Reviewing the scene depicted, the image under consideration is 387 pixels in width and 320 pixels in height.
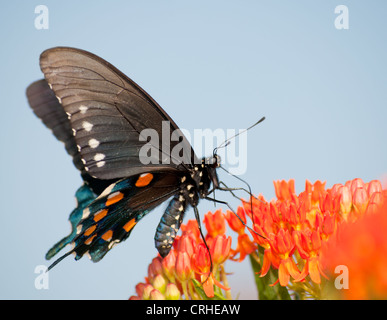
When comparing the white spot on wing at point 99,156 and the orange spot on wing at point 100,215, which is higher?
the white spot on wing at point 99,156

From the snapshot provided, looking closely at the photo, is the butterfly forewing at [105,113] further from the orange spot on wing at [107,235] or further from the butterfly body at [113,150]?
the orange spot on wing at [107,235]

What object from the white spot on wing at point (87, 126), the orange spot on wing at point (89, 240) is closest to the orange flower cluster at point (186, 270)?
the orange spot on wing at point (89, 240)

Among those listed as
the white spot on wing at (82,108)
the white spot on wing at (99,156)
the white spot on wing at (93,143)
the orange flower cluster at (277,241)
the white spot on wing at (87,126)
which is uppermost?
the white spot on wing at (82,108)

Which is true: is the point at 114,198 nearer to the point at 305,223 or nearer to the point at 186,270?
the point at 186,270

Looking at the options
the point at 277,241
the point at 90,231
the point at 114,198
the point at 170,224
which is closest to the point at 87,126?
the point at 114,198

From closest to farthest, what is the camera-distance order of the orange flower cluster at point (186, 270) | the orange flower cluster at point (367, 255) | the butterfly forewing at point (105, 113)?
the orange flower cluster at point (367, 255) < the orange flower cluster at point (186, 270) < the butterfly forewing at point (105, 113)
